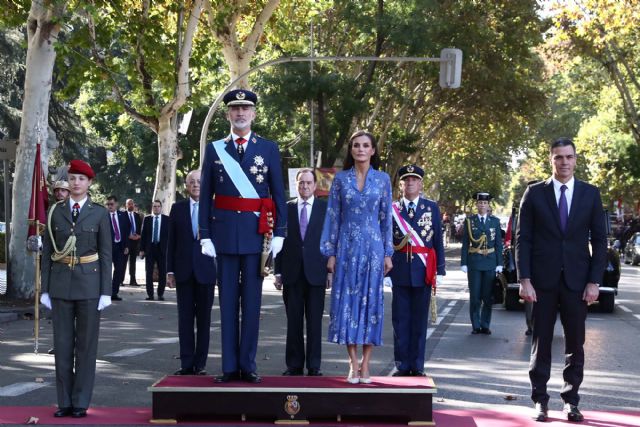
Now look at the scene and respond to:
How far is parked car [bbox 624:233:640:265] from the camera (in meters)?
47.4

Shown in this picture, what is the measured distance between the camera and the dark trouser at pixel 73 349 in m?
8.38

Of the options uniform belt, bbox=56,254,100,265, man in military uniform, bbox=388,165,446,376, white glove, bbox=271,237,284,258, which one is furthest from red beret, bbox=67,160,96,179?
man in military uniform, bbox=388,165,446,376

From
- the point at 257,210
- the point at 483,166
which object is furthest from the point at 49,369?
the point at 483,166

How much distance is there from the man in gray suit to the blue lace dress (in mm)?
1697

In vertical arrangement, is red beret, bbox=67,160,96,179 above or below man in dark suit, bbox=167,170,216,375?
above

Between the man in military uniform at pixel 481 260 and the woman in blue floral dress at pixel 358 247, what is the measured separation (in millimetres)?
7137

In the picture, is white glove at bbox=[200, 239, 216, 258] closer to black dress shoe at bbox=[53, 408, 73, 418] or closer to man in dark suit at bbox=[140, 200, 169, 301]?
black dress shoe at bbox=[53, 408, 73, 418]

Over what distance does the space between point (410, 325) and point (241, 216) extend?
8.34 ft

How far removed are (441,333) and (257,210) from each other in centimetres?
787

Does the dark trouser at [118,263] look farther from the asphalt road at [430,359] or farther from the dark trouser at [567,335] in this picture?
Result: the dark trouser at [567,335]

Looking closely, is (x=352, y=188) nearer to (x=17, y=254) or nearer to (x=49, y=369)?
(x=49, y=369)

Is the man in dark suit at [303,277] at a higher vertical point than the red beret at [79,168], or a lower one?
lower

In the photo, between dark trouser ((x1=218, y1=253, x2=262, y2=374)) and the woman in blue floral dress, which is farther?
the woman in blue floral dress

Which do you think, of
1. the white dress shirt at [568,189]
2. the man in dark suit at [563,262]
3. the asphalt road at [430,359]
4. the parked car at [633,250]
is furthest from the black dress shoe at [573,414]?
the parked car at [633,250]
